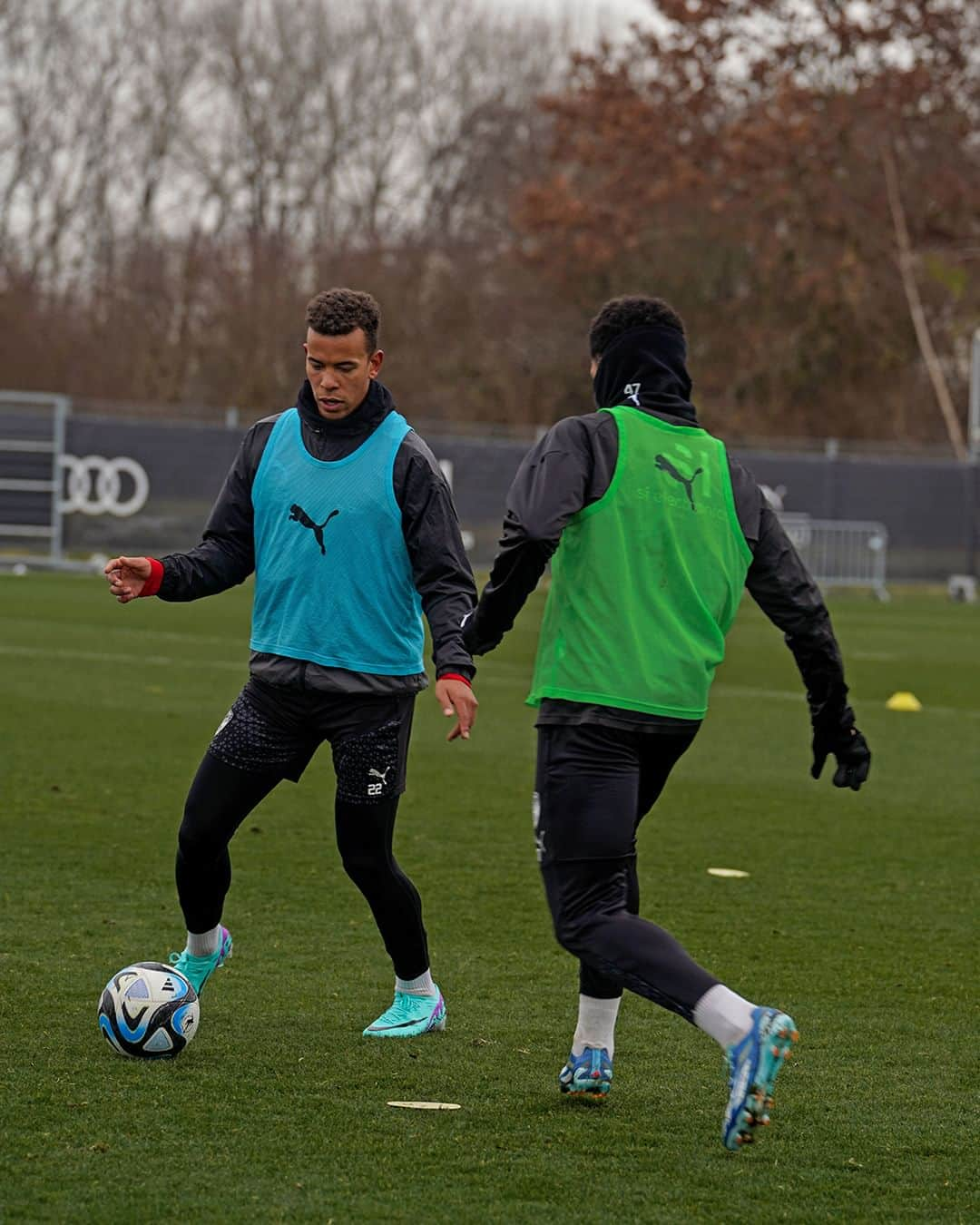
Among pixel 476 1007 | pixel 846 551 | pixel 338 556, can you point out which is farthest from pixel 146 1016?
pixel 846 551

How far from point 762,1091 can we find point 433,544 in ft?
5.73

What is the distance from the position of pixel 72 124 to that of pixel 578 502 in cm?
4273

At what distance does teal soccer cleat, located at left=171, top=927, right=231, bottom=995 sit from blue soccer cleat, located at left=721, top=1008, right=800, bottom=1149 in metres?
1.88

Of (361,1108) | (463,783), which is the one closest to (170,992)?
(361,1108)

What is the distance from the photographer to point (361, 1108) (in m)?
4.73

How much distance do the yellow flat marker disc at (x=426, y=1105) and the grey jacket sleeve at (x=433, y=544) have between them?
1152mm

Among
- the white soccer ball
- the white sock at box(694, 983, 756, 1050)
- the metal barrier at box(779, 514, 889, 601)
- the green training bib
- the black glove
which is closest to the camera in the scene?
the white sock at box(694, 983, 756, 1050)

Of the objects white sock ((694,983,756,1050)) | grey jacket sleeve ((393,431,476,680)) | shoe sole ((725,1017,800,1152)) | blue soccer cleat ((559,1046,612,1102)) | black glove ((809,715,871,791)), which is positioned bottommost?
blue soccer cleat ((559,1046,612,1102))

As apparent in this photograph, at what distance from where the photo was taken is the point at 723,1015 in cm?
438

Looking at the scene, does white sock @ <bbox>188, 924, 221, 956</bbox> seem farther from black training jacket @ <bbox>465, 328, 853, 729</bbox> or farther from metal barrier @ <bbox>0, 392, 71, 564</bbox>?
metal barrier @ <bbox>0, 392, 71, 564</bbox>

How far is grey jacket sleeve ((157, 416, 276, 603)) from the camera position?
18.0ft

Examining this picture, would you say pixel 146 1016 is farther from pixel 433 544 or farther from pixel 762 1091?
pixel 762 1091

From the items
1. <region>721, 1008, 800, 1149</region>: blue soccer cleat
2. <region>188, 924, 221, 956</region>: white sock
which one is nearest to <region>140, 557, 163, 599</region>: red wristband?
<region>188, 924, 221, 956</region>: white sock

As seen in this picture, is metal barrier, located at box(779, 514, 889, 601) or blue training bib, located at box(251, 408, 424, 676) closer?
blue training bib, located at box(251, 408, 424, 676)
